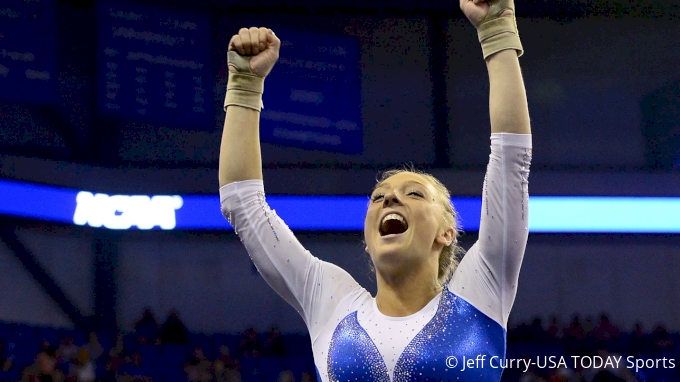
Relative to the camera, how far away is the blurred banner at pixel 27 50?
8977 millimetres

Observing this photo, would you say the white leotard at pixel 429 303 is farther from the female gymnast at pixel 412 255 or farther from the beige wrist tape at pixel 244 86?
the beige wrist tape at pixel 244 86

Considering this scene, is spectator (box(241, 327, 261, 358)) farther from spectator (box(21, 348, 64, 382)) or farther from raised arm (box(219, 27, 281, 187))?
Answer: raised arm (box(219, 27, 281, 187))

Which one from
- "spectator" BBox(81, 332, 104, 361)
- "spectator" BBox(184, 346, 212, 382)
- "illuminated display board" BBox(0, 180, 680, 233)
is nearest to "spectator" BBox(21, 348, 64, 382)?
"spectator" BBox(81, 332, 104, 361)

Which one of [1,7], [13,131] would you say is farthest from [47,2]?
[13,131]

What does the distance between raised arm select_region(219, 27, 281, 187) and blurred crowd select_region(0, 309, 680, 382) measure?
5.62 meters

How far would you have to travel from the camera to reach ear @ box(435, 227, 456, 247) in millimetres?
2197

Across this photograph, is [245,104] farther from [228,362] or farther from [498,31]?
[228,362]

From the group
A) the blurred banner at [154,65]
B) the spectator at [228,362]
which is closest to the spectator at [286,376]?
the spectator at [228,362]

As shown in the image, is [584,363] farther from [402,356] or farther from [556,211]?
[402,356]

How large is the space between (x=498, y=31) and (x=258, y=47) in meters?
0.72

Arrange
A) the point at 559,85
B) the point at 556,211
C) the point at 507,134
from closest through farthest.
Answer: the point at 507,134 → the point at 556,211 → the point at 559,85

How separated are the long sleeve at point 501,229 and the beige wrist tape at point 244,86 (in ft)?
2.45

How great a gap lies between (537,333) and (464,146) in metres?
3.35

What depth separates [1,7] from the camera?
8.95m
